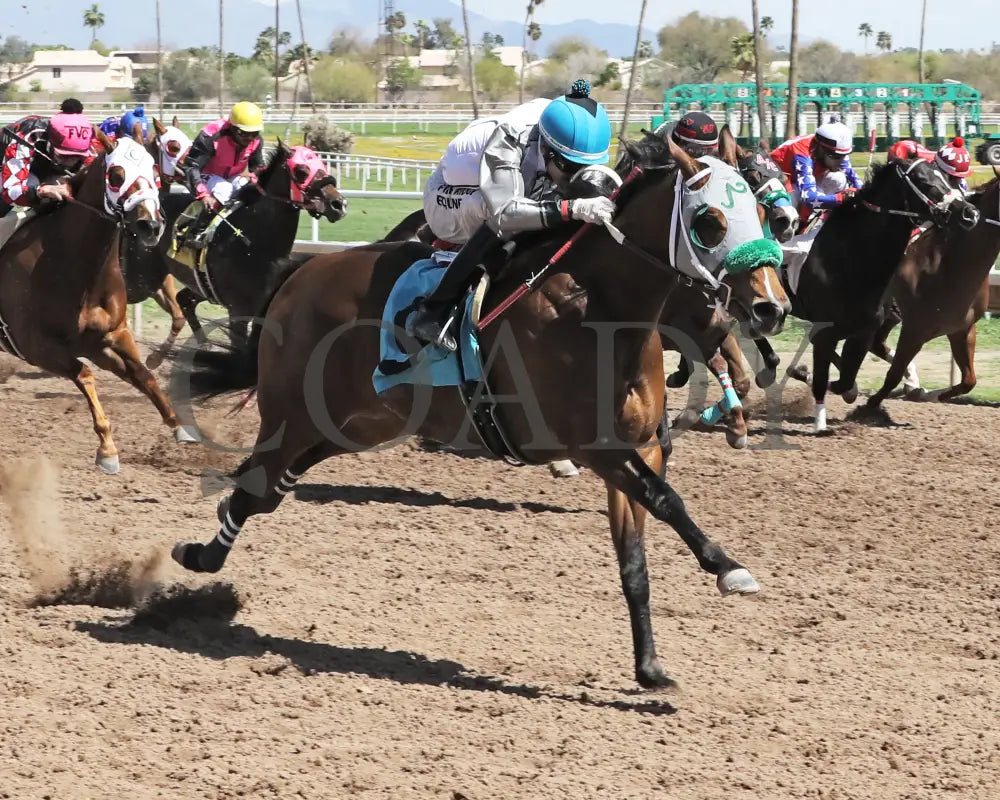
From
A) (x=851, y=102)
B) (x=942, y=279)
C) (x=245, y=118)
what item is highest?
(x=851, y=102)

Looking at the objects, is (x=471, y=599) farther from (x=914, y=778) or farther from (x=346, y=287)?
(x=914, y=778)

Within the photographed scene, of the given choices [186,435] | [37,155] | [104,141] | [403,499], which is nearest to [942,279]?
A: [403,499]

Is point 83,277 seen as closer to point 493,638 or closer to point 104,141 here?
point 104,141

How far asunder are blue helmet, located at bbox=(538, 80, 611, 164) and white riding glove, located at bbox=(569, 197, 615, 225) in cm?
26

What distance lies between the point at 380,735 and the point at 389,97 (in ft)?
285

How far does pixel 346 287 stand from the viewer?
582cm

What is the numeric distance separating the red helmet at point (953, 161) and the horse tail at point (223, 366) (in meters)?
5.75

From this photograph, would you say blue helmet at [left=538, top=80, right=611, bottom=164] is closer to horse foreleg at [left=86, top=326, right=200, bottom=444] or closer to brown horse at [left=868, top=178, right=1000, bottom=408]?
horse foreleg at [left=86, top=326, right=200, bottom=444]

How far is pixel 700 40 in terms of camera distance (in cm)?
9012

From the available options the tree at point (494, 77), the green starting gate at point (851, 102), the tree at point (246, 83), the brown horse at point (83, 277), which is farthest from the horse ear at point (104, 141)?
the tree at point (494, 77)

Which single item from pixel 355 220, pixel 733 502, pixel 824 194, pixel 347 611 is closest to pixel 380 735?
pixel 347 611

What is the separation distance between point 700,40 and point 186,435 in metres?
85.7

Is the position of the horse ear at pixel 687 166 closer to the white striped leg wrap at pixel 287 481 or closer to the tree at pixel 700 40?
the white striped leg wrap at pixel 287 481

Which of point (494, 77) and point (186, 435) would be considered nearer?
point (186, 435)
